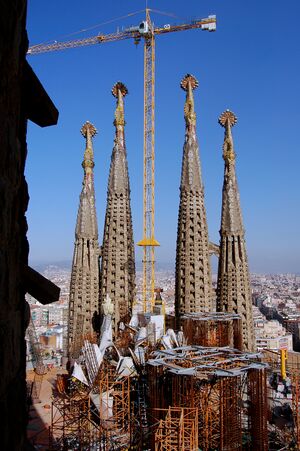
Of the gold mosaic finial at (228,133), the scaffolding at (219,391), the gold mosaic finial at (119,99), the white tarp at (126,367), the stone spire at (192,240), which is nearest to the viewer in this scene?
the scaffolding at (219,391)

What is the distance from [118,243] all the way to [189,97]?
742 centimetres

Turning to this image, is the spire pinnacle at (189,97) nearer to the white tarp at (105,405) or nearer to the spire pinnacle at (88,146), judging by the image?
the spire pinnacle at (88,146)

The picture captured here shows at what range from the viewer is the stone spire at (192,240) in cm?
1950

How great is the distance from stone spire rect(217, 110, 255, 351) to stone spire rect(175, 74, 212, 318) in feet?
2.62

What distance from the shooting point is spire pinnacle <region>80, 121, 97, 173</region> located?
2342cm

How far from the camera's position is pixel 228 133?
70.4ft

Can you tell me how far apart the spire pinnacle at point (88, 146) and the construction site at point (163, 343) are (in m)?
0.06

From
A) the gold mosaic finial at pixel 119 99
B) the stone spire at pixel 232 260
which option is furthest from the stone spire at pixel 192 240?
the gold mosaic finial at pixel 119 99

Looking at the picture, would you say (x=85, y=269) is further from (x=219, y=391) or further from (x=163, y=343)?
(x=219, y=391)

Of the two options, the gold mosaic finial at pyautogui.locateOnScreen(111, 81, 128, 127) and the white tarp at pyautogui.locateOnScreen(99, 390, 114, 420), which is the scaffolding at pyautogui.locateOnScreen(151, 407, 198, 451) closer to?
the white tarp at pyautogui.locateOnScreen(99, 390, 114, 420)

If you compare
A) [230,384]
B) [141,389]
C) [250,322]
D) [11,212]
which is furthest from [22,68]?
[250,322]

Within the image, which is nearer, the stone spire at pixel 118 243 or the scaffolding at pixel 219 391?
the scaffolding at pixel 219 391

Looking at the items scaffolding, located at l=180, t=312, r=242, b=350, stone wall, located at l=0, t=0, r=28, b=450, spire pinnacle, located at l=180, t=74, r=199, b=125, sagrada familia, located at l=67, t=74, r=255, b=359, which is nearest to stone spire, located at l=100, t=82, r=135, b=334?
sagrada familia, located at l=67, t=74, r=255, b=359

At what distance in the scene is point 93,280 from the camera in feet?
73.4
